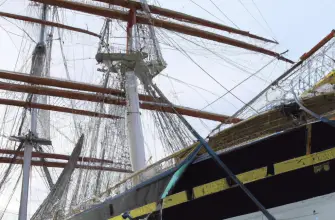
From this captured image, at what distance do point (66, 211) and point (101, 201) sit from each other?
7.25ft

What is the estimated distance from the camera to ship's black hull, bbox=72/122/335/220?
5.02m

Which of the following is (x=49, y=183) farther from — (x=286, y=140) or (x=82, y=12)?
(x=286, y=140)

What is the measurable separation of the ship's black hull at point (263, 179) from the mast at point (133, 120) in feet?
12.4

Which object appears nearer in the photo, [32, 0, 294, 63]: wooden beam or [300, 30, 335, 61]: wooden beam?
[300, 30, 335, 61]: wooden beam

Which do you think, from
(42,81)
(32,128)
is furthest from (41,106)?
(42,81)

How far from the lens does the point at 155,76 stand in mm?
12195

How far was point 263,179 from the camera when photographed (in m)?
5.26

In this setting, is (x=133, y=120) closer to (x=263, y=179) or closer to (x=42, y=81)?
(x=42, y=81)

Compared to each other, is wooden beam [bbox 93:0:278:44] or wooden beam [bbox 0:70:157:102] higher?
wooden beam [bbox 93:0:278:44]

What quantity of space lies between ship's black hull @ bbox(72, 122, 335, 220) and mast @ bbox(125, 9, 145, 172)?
3.78 metres

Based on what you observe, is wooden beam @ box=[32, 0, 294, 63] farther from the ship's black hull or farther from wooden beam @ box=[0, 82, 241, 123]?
the ship's black hull

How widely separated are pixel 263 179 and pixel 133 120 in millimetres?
5911

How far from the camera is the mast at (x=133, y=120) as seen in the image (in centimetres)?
1002

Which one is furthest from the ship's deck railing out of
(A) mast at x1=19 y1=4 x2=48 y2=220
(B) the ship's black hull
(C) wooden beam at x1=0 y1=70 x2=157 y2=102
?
(A) mast at x1=19 y1=4 x2=48 y2=220
